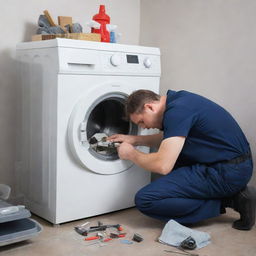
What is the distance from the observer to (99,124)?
2561mm

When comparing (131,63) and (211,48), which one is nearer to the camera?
(131,63)

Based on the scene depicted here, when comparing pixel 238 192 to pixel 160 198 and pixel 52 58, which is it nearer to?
pixel 160 198

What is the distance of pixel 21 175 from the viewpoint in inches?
101

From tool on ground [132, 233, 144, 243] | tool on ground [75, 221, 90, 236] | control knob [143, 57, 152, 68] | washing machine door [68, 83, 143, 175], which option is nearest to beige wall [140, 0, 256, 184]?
control knob [143, 57, 152, 68]

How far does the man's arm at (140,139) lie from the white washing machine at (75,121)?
0.25 ft

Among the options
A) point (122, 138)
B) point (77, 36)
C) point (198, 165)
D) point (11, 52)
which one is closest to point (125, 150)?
point (122, 138)

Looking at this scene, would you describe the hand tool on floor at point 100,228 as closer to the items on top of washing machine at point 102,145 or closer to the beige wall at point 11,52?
the items on top of washing machine at point 102,145

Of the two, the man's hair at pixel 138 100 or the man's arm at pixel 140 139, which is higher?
the man's hair at pixel 138 100

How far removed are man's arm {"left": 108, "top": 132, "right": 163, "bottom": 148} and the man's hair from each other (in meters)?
0.23

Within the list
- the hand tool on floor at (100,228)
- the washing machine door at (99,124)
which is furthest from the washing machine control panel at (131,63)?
the hand tool on floor at (100,228)

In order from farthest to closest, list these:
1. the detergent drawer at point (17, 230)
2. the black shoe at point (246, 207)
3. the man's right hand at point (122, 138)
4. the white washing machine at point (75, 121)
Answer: the man's right hand at point (122, 138)
the black shoe at point (246, 207)
the white washing machine at point (75, 121)
the detergent drawer at point (17, 230)

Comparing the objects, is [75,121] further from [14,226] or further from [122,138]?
[14,226]

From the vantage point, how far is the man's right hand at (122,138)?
242 centimetres

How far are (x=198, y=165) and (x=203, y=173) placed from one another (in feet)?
0.20
